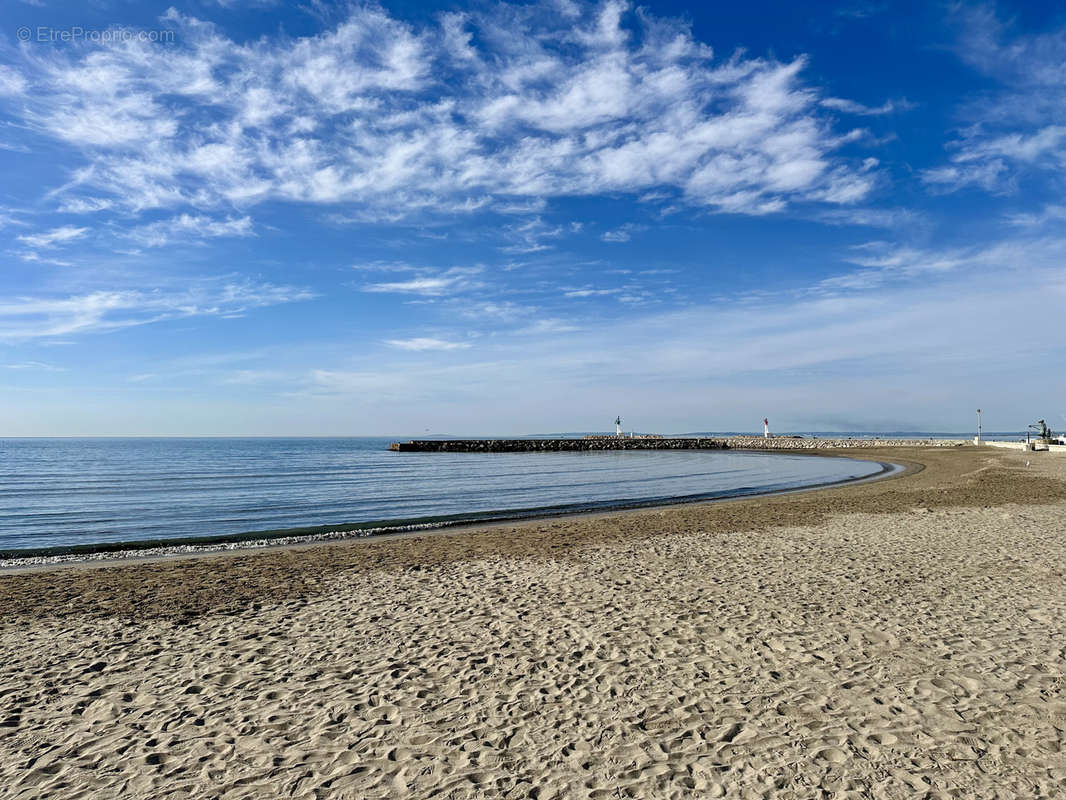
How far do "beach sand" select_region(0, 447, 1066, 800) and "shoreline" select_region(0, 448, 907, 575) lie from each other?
90.6 inches

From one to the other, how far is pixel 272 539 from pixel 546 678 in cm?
1309

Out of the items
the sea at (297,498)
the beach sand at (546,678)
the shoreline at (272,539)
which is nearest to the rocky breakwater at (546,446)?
the sea at (297,498)

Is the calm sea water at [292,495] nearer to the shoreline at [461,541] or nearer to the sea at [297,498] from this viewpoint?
the sea at [297,498]

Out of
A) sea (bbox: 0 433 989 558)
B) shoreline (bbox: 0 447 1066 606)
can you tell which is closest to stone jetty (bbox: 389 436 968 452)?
sea (bbox: 0 433 989 558)

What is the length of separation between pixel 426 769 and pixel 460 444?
91.4 meters

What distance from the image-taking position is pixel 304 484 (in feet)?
113

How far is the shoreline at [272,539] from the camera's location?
14.9 metres

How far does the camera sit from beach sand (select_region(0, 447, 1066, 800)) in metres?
5.05

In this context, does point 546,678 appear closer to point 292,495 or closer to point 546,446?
point 292,495

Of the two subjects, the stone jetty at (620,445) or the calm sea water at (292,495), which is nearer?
the calm sea water at (292,495)

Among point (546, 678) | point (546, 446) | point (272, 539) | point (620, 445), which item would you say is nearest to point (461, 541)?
point (272, 539)

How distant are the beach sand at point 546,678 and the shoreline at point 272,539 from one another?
2300 millimetres

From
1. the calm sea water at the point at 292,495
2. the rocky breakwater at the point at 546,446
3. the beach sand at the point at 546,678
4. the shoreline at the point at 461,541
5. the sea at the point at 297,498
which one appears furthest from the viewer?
the rocky breakwater at the point at 546,446

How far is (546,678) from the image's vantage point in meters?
6.87
